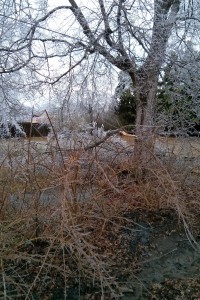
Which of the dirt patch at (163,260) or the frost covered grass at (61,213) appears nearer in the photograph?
the frost covered grass at (61,213)

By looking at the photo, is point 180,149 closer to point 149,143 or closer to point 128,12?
point 149,143

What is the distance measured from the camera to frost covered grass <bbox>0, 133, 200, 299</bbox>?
3.01 m

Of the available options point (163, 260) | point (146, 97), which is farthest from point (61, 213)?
point (146, 97)

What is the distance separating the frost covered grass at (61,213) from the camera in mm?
3008

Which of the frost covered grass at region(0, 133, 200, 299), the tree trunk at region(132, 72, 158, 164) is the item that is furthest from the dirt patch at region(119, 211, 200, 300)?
the tree trunk at region(132, 72, 158, 164)

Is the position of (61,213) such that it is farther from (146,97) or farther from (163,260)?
(146,97)

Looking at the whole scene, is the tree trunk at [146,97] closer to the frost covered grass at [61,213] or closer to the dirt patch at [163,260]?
the dirt patch at [163,260]

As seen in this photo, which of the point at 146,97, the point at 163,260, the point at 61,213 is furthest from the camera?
the point at 146,97

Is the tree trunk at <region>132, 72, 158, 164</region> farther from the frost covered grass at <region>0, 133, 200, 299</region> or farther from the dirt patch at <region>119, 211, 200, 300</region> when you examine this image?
the frost covered grass at <region>0, 133, 200, 299</region>

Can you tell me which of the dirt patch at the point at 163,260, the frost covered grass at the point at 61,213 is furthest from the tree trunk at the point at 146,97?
the frost covered grass at the point at 61,213

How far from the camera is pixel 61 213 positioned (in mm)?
3027

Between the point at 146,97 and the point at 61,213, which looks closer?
the point at 61,213

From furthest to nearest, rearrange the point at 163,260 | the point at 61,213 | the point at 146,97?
the point at 146,97 → the point at 163,260 → the point at 61,213

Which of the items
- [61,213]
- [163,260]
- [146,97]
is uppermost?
[146,97]
